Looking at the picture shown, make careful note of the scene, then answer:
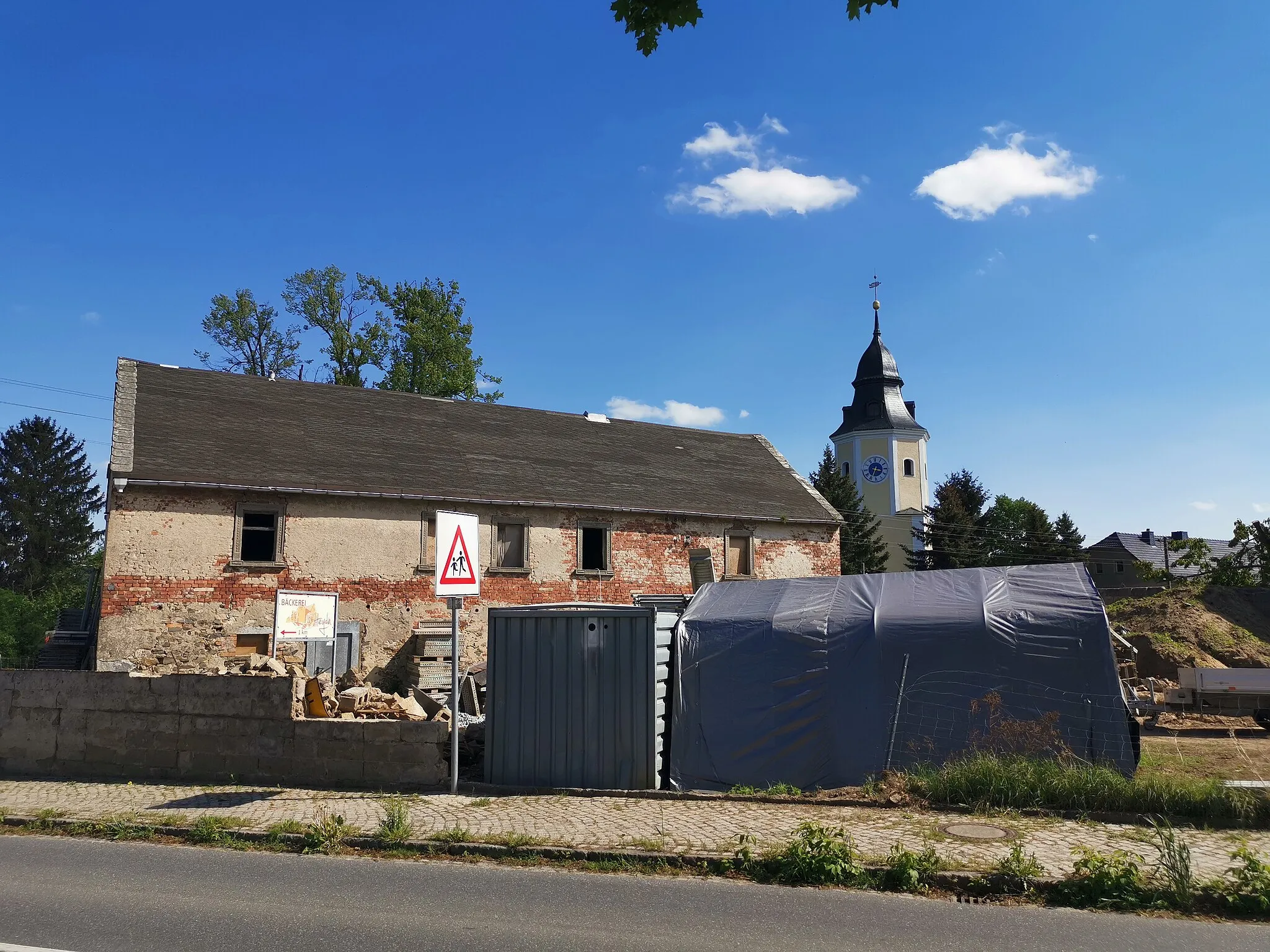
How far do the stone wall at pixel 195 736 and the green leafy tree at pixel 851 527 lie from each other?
41.7m

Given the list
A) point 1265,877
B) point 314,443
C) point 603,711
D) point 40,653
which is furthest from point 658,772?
point 40,653

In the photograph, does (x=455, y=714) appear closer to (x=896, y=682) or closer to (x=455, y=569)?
(x=455, y=569)

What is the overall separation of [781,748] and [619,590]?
13.7 metres

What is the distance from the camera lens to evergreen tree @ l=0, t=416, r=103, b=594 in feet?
190

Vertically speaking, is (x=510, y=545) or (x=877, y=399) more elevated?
(x=877, y=399)

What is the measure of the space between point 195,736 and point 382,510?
10.5m

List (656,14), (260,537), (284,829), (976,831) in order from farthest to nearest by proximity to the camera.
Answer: (260,537), (284,829), (976,831), (656,14)

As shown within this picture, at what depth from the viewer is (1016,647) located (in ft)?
36.2

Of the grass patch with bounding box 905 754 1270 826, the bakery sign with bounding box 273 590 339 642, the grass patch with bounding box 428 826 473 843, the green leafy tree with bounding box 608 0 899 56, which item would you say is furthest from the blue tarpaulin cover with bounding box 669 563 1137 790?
the green leafy tree with bounding box 608 0 899 56

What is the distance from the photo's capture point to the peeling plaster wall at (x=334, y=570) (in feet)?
63.3

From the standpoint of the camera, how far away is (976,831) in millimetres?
8484

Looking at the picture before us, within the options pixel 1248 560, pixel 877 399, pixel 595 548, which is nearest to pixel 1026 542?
pixel 877 399

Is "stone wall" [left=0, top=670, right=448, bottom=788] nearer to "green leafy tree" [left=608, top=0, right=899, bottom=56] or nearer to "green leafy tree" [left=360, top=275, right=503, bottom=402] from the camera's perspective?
"green leafy tree" [left=608, top=0, right=899, bottom=56]

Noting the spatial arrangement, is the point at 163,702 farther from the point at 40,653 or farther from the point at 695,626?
the point at 40,653
